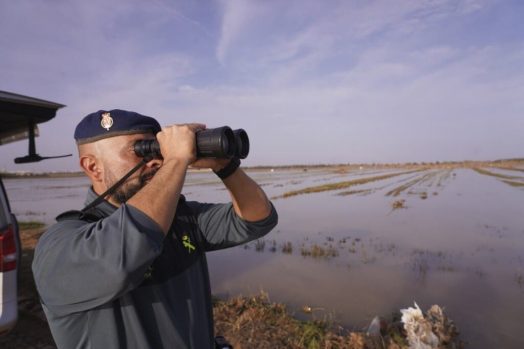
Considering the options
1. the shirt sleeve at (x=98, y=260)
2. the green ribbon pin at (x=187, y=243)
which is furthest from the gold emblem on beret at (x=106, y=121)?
the green ribbon pin at (x=187, y=243)

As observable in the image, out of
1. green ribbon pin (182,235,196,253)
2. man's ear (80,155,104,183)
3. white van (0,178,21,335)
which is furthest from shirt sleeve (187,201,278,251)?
white van (0,178,21,335)

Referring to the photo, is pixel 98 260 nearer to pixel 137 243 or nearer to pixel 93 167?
pixel 137 243

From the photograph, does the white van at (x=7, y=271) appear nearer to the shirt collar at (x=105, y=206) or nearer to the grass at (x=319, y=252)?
the shirt collar at (x=105, y=206)

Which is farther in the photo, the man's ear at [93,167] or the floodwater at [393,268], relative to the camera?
the floodwater at [393,268]

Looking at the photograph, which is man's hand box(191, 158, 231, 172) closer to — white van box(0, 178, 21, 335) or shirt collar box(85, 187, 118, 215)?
shirt collar box(85, 187, 118, 215)

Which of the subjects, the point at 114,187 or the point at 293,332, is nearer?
the point at 114,187

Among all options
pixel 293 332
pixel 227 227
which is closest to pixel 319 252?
pixel 293 332

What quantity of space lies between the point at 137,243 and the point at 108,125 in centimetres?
64

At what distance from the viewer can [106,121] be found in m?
1.42

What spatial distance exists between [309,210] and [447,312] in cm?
1022

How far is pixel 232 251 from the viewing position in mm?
8672

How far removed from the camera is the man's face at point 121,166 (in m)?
1.41

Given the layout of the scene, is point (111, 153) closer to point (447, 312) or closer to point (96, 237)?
point (96, 237)

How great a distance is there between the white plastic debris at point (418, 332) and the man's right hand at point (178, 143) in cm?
336
